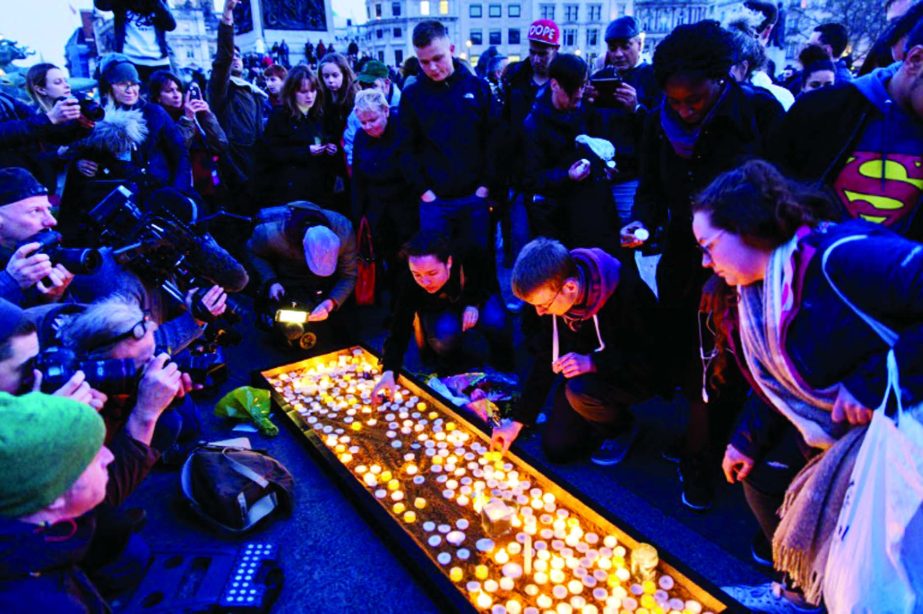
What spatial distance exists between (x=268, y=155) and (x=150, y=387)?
9.06ft

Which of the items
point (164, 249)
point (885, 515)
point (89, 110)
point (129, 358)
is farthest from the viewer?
point (89, 110)

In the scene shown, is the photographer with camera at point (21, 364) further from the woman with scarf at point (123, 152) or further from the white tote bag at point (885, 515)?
the white tote bag at point (885, 515)

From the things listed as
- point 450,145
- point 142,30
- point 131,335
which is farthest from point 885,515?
point 142,30

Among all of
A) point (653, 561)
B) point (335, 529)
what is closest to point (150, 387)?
point (335, 529)

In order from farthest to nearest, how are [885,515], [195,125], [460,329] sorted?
[195,125]
[460,329]
[885,515]

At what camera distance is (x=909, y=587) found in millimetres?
1164

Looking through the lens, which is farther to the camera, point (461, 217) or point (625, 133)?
point (461, 217)

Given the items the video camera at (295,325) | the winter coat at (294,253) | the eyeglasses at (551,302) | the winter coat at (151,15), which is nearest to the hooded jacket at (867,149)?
the eyeglasses at (551,302)

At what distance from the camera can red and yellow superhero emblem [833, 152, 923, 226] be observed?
1.71m

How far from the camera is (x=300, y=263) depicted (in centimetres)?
385

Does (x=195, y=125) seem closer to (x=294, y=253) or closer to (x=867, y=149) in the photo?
(x=294, y=253)

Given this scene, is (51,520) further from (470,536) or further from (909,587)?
(909,587)

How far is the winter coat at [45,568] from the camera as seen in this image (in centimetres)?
133

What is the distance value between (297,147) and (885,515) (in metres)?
3.99
